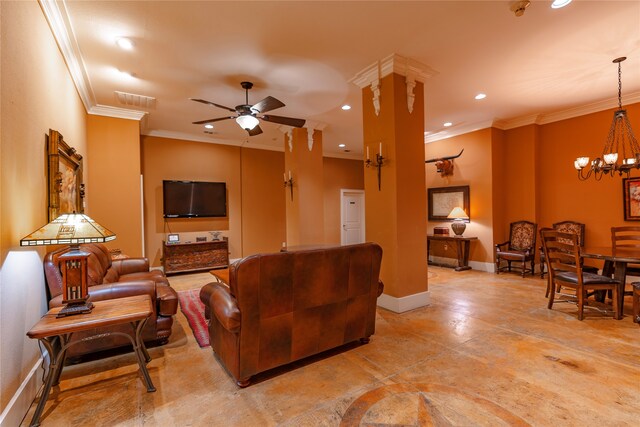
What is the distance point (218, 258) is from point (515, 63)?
608cm

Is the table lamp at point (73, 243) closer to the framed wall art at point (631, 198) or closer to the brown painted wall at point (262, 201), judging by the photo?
the brown painted wall at point (262, 201)

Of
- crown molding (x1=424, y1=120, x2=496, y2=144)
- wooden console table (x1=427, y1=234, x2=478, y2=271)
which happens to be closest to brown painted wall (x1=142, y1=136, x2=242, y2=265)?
crown molding (x1=424, y1=120, x2=496, y2=144)

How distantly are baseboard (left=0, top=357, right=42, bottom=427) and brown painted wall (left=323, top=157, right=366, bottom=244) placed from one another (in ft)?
22.1

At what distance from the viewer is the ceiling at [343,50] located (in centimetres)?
261

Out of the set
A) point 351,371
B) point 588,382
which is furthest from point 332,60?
point 588,382

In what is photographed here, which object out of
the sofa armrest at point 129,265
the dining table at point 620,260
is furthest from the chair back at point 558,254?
the sofa armrest at point 129,265

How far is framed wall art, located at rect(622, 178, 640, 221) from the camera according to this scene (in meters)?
4.54

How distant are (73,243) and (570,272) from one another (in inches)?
198

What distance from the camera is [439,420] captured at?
5.68ft

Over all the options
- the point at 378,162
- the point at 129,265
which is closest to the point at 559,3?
the point at 378,162

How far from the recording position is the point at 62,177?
9.36 ft

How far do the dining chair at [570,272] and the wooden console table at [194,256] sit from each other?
18.5ft

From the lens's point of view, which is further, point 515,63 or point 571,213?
point 571,213

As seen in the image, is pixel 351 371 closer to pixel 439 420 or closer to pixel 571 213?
pixel 439 420
